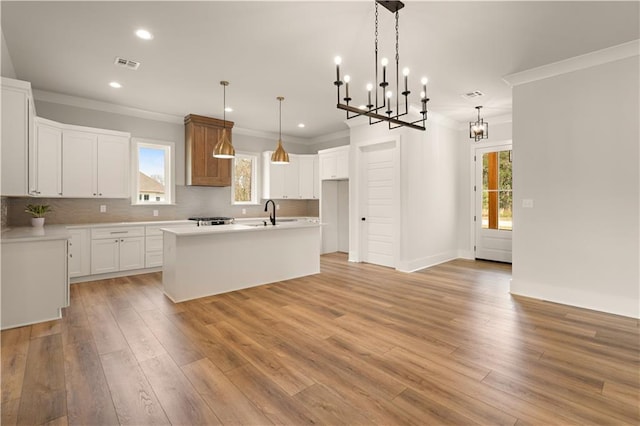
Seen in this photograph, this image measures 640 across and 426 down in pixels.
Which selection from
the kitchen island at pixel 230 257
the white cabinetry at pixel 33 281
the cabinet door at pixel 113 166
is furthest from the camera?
the cabinet door at pixel 113 166

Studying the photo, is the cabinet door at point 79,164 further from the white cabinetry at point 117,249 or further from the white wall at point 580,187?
the white wall at point 580,187

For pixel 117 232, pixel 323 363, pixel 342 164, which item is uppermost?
pixel 342 164

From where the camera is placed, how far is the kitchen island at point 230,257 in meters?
3.98

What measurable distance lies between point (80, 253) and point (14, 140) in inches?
85.3

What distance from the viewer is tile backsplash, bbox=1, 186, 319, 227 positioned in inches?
186

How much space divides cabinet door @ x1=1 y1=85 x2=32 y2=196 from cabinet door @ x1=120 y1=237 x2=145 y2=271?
2030mm

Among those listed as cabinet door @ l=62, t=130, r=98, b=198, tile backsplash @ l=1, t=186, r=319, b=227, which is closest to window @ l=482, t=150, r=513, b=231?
tile backsplash @ l=1, t=186, r=319, b=227

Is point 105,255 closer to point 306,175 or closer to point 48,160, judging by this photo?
point 48,160

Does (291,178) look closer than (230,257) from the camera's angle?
No

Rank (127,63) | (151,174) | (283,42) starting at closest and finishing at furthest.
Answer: (283,42), (127,63), (151,174)

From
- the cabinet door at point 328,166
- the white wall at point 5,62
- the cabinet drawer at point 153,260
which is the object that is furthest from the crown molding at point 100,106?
the cabinet door at point 328,166

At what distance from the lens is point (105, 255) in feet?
16.6

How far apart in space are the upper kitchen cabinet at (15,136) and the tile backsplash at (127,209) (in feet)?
4.72

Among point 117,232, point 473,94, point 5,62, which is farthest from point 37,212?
point 473,94
